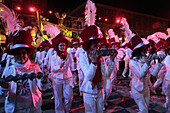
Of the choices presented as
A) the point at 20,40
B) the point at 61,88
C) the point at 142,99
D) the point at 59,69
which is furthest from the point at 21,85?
the point at 142,99

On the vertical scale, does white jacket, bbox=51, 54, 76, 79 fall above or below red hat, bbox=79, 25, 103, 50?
below

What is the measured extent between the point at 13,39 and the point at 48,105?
3501 mm

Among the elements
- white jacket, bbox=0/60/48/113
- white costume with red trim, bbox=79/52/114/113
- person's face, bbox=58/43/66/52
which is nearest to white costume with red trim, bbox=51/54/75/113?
person's face, bbox=58/43/66/52

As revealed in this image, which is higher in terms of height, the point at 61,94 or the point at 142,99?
the point at 142,99

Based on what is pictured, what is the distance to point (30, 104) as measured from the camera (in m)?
2.12

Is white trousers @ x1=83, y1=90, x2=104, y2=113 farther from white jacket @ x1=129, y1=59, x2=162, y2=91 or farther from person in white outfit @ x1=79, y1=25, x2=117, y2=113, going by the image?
white jacket @ x1=129, y1=59, x2=162, y2=91

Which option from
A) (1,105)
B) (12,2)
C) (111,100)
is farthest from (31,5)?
(111,100)

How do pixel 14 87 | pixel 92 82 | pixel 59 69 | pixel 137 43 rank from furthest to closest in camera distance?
pixel 59 69 < pixel 137 43 < pixel 92 82 < pixel 14 87

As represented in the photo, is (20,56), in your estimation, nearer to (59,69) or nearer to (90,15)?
(59,69)

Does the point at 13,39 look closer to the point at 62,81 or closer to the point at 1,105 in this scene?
the point at 62,81

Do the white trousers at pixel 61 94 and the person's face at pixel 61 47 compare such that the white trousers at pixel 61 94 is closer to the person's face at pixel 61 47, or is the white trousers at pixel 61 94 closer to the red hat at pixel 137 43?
the person's face at pixel 61 47

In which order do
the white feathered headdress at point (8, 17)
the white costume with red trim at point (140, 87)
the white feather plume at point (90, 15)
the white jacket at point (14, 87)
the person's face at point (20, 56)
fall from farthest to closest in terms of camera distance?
the white feather plume at point (90, 15) < the white costume with red trim at point (140, 87) < the white feathered headdress at point (8, 17) < the person's face at point (20, 56) < the white jacket at point (14, 87)

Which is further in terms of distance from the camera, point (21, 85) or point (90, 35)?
point (90, 35)

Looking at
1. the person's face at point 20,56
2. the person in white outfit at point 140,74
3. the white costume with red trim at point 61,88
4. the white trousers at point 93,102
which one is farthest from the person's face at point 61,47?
the person in white outfit at point 140,74
